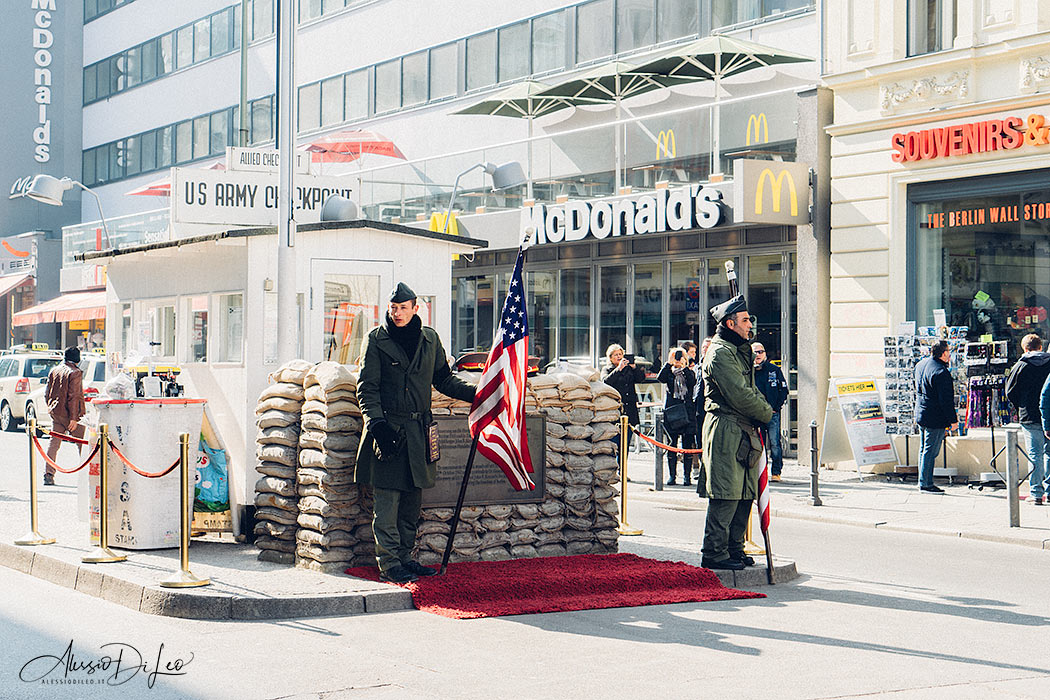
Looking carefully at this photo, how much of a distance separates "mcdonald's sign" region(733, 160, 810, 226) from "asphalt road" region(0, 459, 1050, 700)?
9.30m

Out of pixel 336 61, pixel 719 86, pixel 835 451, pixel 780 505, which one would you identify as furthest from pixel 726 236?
pixel 336 61

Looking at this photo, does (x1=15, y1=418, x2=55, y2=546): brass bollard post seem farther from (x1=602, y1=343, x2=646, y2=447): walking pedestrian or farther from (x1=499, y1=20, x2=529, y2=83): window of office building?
(x1=499, y1=20, x2=529, y2=83): window of office building

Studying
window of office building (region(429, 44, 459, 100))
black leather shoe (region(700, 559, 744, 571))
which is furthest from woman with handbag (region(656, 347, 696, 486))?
window of office building (region(429, 44, 459, 100))

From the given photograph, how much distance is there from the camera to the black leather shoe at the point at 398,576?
9.02m

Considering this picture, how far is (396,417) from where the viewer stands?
9.02 meters

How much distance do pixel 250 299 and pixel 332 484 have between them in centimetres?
236

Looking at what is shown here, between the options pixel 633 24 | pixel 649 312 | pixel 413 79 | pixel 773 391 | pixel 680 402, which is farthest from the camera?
pixel 413 79

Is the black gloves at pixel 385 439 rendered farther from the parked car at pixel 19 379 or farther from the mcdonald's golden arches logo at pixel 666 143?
the parked car at pixel 19 379

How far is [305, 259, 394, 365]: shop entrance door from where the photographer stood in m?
11.6

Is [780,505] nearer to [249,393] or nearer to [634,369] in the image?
[634,369]

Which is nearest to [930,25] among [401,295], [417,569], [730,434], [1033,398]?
[1033,398]

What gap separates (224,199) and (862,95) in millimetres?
10160

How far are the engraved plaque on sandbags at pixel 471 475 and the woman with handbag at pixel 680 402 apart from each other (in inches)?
284

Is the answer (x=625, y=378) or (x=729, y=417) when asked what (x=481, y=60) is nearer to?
(x=625, y=378)
